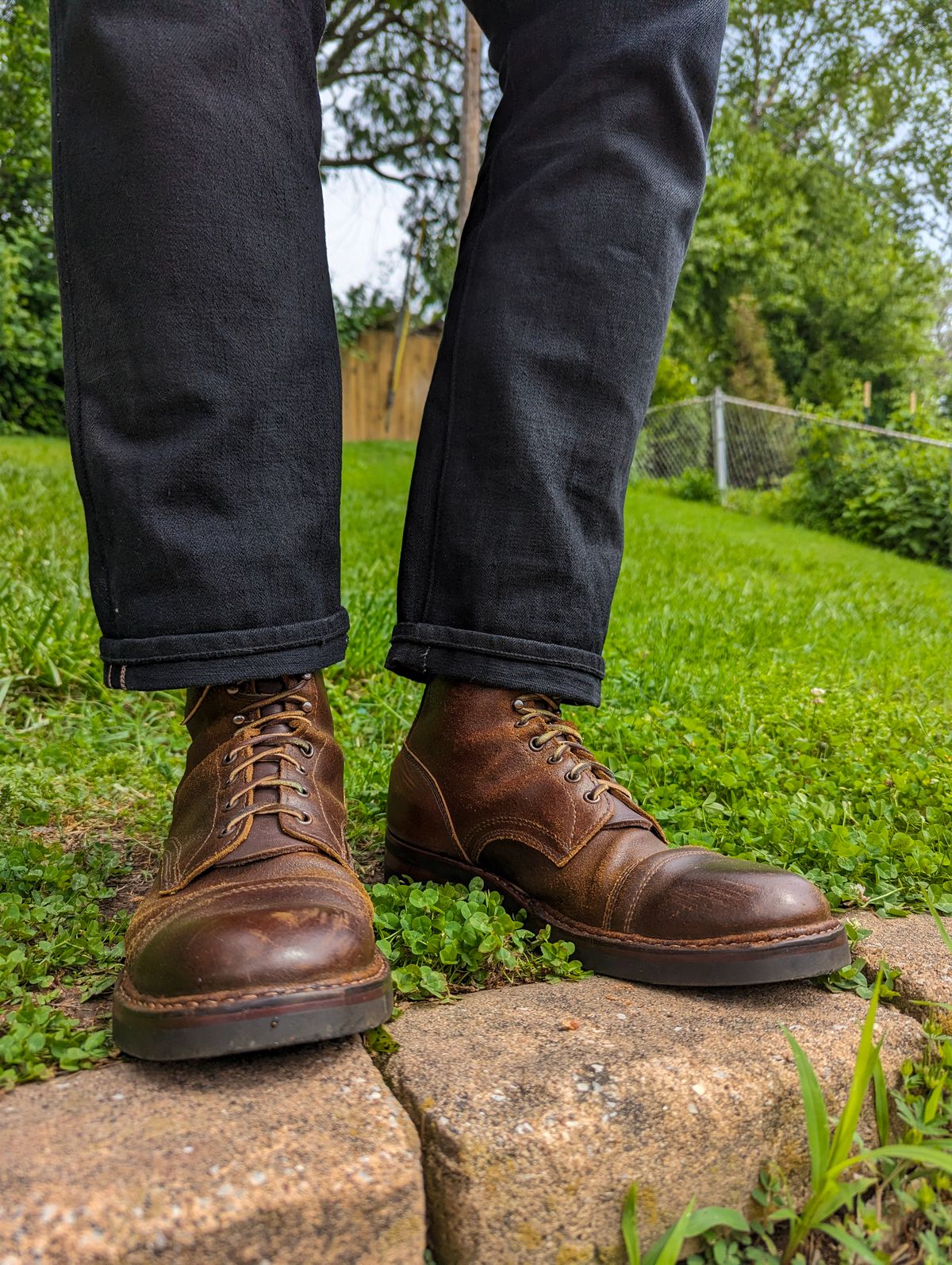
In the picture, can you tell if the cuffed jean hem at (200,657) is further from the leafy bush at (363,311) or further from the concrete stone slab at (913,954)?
the leafy bush at (363,311)

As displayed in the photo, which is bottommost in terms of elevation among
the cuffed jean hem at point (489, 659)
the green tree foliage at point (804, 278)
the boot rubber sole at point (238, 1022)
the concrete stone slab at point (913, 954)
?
the concrete stone slab at point (913, 954)

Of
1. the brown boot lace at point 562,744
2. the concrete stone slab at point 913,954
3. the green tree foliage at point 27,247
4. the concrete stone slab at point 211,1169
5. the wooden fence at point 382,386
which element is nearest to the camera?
the concrete stone slab at point 211,1169

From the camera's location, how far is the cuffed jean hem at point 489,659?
1235 mm

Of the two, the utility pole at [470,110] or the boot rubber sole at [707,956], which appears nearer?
the boot rubber sole at [707,956]

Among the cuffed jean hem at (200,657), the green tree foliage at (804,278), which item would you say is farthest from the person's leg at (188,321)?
the green tree foliage at (804,278)

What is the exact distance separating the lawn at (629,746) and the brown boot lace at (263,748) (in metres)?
0.26

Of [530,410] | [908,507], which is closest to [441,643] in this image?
[530,410]

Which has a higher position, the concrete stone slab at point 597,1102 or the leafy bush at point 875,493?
the leafy bush at point 875,493

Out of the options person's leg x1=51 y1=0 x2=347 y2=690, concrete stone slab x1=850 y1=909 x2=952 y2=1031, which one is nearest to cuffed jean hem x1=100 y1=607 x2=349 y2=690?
person's leg x1=51 y1=0 x2=347 y2=690

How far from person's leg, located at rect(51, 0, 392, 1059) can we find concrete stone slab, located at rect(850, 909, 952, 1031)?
0.65 metres

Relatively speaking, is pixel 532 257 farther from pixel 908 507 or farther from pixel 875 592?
pixel 908 507

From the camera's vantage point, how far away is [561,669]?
4.14 feet

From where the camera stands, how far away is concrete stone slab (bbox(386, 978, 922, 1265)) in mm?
839

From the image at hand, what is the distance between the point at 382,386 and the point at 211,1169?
18837 millimetres
